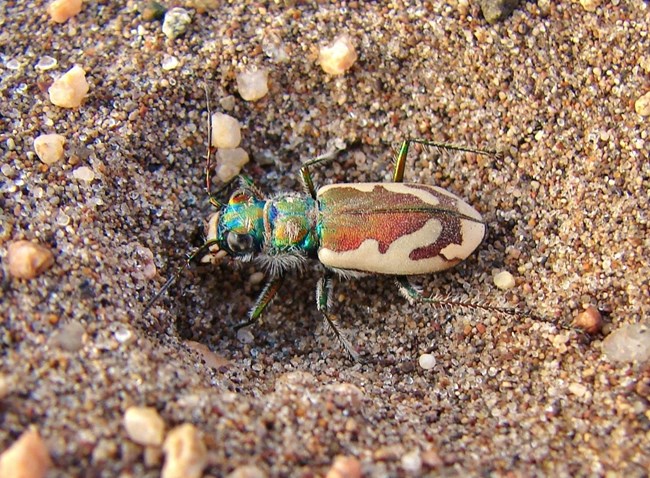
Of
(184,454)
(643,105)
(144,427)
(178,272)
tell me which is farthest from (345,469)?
(643,105)

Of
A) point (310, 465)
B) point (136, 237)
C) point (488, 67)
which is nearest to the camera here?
point (310, 465)

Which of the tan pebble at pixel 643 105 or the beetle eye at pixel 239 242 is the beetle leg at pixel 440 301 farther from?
the tan pebble at pixel 643 105

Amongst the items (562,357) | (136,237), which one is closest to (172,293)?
(136,237)

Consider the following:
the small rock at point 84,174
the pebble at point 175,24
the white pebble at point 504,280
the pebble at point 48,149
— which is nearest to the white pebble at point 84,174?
the small rock at point 84,174

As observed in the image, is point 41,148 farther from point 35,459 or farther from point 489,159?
point 489,159

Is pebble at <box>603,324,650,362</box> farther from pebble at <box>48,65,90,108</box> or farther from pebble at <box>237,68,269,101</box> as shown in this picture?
pebble at <box>48,65,90,108</box>

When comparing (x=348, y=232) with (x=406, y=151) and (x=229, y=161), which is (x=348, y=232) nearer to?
(x=406, y=151)
